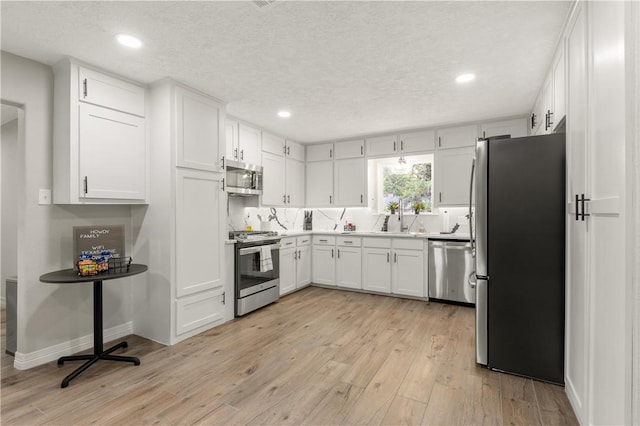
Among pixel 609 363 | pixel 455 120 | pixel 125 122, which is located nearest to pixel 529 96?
pixel 455 120

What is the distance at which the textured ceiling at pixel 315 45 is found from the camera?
196 cm

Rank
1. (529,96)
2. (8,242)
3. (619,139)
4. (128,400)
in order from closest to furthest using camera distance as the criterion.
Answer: (619,139) → (128,400) → (529,96) → (8,242)

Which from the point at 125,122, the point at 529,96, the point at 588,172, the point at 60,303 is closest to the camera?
the point at 588,172

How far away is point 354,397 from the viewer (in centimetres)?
210

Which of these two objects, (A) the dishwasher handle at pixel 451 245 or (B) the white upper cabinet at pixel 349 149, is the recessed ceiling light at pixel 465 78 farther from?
(B) the white upper cabinet at pixel 349 149

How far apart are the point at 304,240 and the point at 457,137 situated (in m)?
2.83

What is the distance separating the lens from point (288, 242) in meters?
4.72

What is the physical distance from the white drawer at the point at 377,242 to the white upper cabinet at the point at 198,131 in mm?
2459

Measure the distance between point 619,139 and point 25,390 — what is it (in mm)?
3773

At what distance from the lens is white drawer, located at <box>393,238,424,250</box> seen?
4.42m

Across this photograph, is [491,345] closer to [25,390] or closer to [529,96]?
[529,96]

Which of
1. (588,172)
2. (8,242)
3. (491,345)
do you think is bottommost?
(491,345)

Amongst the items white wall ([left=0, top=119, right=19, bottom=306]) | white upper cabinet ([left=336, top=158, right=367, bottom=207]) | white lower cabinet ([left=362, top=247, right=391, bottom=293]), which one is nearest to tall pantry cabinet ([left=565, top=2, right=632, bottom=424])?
white lower cabinet ([left=362, top=247, right=391, bottom=293])

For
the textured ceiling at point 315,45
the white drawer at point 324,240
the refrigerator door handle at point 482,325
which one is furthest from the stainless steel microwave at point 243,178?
the refrigerator door handle at point 482,325
